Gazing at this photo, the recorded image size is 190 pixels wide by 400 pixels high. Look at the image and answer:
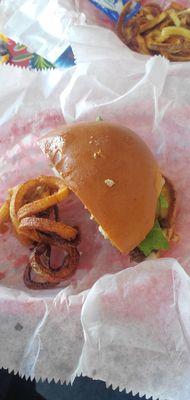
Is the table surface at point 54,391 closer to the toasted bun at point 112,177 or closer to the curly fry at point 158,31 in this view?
the toasted bun at point 112,177

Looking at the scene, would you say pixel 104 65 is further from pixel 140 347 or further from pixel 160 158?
pixel 140 347

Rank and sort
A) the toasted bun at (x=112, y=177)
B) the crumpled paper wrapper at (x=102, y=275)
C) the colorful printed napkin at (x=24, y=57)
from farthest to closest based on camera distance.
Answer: the colorful printed napkin at (x=24, y=57), the toasted bun at (x=112, y=177), the crumpled paper wrapper at (x=102, y=275)

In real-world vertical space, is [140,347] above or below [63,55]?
below

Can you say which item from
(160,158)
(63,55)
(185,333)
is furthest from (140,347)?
(63,55)

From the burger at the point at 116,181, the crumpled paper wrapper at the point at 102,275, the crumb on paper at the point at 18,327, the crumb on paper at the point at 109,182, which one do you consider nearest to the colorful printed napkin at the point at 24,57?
the crumpled paper wrapper at the point at 102,275

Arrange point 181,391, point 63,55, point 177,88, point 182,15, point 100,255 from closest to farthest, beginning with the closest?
point 181,391, point 100,255, point 177,88, point 63,55, point 182,15

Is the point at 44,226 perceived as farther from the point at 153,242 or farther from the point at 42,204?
the point at 153,242

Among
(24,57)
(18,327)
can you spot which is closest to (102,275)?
(18,327)
